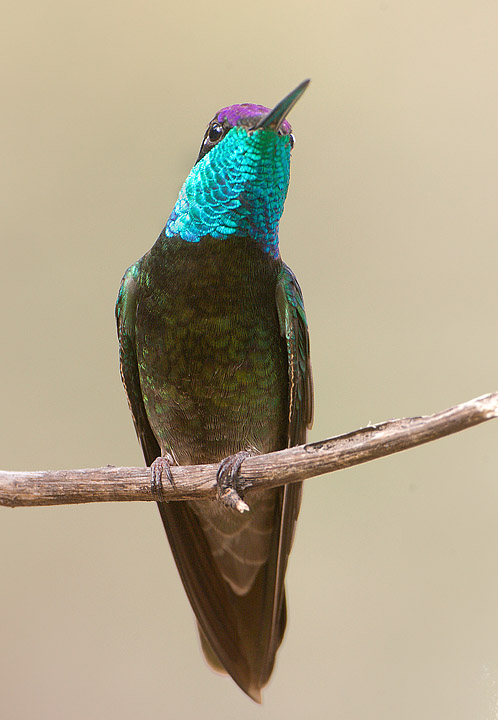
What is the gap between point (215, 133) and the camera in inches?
61.6

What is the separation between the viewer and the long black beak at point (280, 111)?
131 centimetres

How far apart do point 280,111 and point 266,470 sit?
0.72 m

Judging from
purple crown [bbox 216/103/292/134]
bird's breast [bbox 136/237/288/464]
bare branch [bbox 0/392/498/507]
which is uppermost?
purple crown [bbox 216/103/292/134]

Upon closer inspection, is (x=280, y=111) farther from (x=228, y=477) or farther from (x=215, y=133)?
(x=228, y=477)

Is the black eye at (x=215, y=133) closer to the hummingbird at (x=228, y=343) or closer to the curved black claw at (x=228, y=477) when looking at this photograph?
the hummingbird at (x=228, y=343)

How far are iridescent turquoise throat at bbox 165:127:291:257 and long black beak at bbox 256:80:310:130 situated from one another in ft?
0.07

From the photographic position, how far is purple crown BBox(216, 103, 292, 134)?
1.47 metres

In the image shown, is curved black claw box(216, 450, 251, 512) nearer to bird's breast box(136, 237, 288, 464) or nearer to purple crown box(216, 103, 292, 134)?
bird's breast box(136, 237, 288, 464)

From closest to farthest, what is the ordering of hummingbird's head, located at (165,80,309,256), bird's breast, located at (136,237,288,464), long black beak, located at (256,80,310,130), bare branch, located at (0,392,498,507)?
bare branch, located at (0,392,498,507) < long black beak, located at (256,80,310,130) < hummingbird's head, located at (165,80,309,256) < bird's breast, located at (136,237,288,464)

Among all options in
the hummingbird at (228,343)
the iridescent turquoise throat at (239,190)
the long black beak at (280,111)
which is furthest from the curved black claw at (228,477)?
the long black beak at (280,111)

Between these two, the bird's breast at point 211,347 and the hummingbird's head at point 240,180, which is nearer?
the hummingbird's head at point 240,180

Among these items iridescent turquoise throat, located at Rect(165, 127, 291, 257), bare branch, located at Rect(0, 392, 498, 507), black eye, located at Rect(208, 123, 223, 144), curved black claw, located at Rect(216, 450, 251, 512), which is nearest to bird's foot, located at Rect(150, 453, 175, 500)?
bare branch, located at Rect(0, 392, 498, 507)

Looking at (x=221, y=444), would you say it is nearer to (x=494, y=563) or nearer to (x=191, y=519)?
(x=191, y=519)

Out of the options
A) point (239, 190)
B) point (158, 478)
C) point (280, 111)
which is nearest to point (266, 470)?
point (158, 478)
